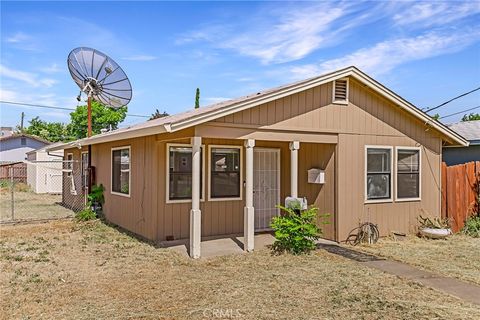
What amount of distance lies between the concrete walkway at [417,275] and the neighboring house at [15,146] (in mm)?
29627

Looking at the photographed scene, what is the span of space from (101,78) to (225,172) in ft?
23.5

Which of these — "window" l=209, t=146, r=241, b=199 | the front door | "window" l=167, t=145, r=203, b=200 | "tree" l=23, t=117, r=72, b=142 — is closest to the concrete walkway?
the front door

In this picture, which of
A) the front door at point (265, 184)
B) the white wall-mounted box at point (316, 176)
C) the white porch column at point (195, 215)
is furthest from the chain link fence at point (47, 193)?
the white wall-mounted box at point (316, 176)

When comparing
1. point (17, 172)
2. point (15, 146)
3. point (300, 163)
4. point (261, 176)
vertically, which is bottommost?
point (17, 172)

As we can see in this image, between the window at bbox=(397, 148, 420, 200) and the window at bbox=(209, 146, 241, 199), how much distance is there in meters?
3.86

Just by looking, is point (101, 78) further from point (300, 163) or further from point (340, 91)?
point (340, 91)

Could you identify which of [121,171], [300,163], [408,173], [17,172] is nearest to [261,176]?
[300,163]

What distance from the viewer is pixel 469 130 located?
43.0 feet

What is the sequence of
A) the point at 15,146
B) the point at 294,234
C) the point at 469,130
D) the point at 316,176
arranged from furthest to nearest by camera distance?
the point at 15,146
the point at 469,130
the point at 316,176
the point at 294,234

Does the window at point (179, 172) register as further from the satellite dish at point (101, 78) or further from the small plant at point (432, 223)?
the satellite dish at point (101, 78)

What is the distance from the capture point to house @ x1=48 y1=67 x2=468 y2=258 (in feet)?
25.6

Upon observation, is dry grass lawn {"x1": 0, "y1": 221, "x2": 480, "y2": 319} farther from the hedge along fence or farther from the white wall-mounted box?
the hedge along fence

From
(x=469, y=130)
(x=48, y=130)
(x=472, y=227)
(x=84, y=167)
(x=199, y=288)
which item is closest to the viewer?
(x=199, y=288)

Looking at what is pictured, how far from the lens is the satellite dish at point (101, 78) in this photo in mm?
12797
